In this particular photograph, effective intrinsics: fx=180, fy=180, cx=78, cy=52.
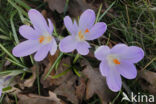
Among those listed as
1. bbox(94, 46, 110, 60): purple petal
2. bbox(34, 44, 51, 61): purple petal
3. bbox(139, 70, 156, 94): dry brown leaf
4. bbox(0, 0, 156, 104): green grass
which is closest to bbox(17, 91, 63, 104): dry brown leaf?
bbox(0, 0, 156, 104): green grass

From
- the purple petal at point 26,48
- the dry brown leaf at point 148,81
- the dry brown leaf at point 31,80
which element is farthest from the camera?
the dry brown leaf at point 31,80

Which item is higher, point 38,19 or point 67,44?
point 38,19

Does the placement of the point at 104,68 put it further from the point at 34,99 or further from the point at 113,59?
the point at 34,99

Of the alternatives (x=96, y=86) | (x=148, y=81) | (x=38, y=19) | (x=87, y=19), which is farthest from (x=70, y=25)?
(x=148, y=81)

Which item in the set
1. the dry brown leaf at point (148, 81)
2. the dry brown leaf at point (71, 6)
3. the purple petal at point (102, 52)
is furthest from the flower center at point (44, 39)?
the dry brown leaf at point (148, 81)

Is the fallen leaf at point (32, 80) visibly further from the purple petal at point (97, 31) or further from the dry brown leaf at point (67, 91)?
the purple petal at point (97, 31)

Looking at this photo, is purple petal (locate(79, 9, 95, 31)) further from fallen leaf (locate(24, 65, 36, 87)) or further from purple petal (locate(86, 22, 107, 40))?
fallen leaf (locate(24, 65, 36, 87))

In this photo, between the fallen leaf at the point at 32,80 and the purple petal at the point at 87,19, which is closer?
the purple petal at the point at 87,19
